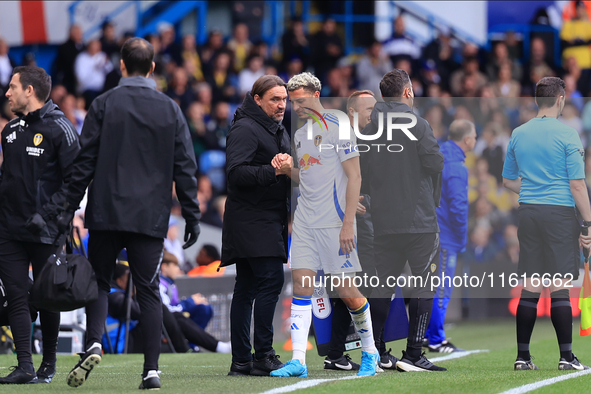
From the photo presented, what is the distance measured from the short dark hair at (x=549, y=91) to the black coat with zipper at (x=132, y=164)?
272 cm

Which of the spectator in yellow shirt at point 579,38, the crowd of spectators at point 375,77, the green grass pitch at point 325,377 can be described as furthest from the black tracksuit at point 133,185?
the spectator in yellow shirt at point 579,38

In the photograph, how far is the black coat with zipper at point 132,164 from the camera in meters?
5.30

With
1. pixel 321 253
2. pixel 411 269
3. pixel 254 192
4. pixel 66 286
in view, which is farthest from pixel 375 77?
pixel 66 286

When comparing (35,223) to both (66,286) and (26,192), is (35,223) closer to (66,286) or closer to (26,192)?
(26,192)

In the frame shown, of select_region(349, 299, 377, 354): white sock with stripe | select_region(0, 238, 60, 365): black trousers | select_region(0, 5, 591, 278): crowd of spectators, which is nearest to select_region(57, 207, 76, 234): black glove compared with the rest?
select_region(0, 238, 60, 365): black trousers

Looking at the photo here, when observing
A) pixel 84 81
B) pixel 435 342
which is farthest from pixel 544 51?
pixel 435 342

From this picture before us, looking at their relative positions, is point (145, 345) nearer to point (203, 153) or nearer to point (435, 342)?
point (435, 342)

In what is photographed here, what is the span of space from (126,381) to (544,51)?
15.4 m

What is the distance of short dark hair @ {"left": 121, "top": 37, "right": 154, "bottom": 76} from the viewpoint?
5.42 metres

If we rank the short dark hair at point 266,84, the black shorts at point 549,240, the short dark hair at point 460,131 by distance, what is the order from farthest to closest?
the short dark hair at point 460,131 < the black shorts at point 549,240 < the short dark hair at point 266,84

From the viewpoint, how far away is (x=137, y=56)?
17.8 feet

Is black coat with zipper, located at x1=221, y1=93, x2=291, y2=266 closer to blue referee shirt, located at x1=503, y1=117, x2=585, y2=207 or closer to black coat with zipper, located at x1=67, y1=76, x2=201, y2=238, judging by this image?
black coat with zipper, located at x1=67, y1=76, x2=201, y2=238

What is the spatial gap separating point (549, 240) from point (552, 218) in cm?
16

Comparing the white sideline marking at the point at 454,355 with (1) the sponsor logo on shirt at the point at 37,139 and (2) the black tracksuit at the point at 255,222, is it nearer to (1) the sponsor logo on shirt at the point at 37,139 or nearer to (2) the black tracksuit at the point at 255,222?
(2) the black tracksuit at the point at 255,222
